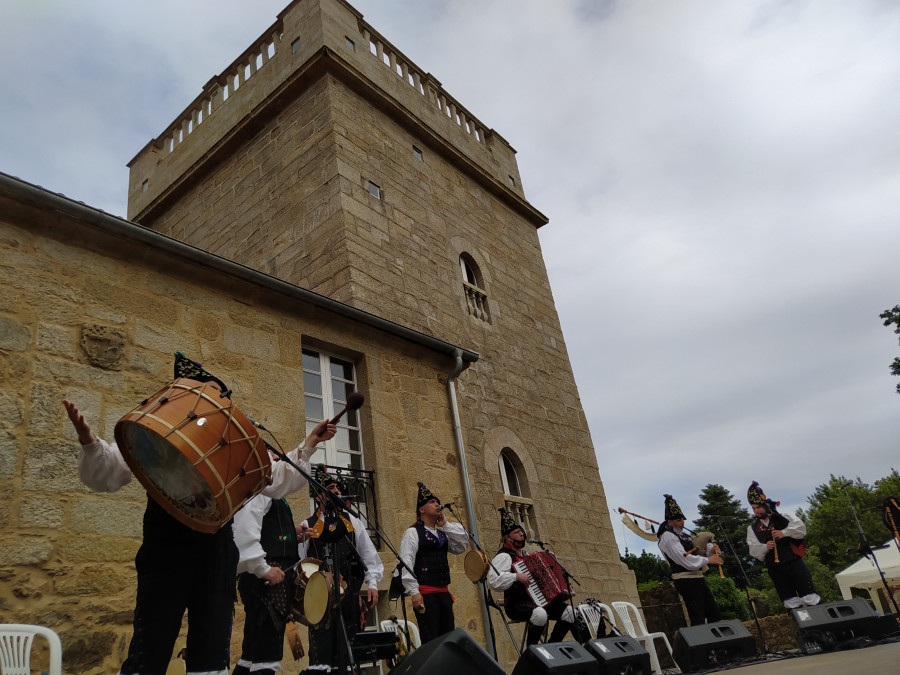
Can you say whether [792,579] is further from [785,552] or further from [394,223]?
[394,223]

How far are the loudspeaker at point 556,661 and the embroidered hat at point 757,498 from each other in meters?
3.72

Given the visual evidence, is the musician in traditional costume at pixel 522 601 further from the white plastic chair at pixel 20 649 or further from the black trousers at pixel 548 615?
the white plastic chair at pixel 20 649

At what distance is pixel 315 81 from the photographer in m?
9.10

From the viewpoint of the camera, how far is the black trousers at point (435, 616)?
15.7 feet

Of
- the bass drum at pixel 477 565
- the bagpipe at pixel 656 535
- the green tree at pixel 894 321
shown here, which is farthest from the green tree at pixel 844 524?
the bass drum at pixel 477 565

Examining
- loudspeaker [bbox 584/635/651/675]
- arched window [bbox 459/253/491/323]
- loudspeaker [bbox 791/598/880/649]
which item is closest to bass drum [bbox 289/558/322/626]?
loudspeaker [bbox 584/635/651/675]

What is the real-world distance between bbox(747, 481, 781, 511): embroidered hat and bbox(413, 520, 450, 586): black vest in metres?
3.73

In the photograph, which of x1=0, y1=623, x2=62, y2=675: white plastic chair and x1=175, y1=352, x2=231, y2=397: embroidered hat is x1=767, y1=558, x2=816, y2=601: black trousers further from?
x1=0, y1=623, x2=62, y2=675: white plastic chair

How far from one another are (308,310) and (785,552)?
5.31 meters

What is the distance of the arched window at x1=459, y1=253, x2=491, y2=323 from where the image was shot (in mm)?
9659

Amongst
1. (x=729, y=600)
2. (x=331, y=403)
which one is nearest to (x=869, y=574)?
(x=729, y=600)

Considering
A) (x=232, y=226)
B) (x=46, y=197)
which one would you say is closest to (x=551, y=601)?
(x=46, y=197)

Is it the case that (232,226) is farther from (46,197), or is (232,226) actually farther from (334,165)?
(46,197)

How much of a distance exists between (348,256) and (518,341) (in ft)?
11.6
